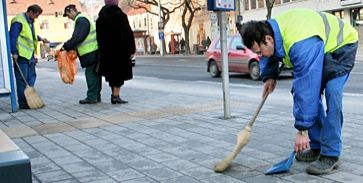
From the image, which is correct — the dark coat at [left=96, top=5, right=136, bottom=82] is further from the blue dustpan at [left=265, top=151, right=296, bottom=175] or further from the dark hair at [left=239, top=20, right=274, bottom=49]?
the dark hair at [left=239, top=20, right=274, bottom=49]

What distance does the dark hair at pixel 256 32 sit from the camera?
351 centimetres

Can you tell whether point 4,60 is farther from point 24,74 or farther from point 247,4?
point 247,4

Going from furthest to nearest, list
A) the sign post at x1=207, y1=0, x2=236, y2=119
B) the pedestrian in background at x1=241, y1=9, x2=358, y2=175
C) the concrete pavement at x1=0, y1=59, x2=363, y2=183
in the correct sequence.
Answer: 1. the sign post at x1=207, y1=0, x2=236, y2=119
2. the concrete pavement at x1=0, y1=59, x2=363, y2=183
3. the pedestrian in background at x1=241, y1=9, x2=358, y2=175

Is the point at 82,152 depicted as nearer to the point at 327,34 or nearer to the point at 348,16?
the point at 327,34

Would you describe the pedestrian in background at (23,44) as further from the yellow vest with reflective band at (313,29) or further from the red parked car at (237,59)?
the red parked car at (237,59)

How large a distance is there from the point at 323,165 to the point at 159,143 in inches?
78.3

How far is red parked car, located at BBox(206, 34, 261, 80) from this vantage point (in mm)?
14556

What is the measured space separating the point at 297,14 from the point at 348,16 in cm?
3556

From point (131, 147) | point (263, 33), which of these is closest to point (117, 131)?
point (131, 147)

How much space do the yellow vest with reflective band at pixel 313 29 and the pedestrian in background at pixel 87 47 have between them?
18.7 ft

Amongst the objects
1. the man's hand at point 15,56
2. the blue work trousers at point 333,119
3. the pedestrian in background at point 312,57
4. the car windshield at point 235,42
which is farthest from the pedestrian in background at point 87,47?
the car windshield at point 235,42

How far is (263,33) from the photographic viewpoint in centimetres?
351

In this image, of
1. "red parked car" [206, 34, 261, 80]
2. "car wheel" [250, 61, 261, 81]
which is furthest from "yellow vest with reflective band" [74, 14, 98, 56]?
"car wheel" [250, 61, 261, 81]

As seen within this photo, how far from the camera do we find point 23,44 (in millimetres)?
8461
